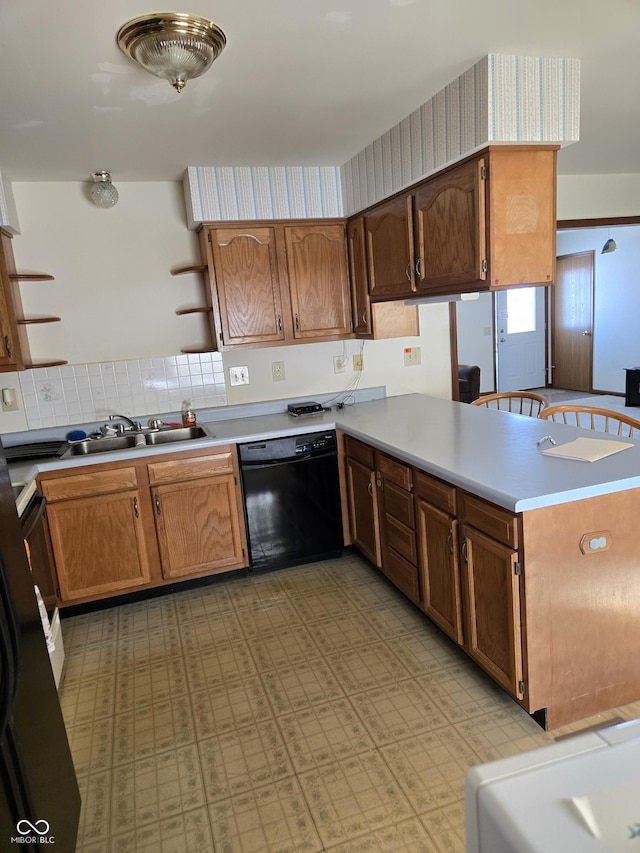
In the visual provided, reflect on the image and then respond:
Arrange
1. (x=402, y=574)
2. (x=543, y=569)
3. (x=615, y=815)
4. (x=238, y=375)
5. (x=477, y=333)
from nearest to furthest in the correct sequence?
(x=615, y=815)
(x=543, y=569)
(x=402, y=574)
(x=238, y=375)
(x=477, y=333)

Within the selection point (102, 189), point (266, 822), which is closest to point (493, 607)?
point (266, 822)

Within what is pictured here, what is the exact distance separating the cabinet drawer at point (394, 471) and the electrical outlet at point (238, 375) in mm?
1181

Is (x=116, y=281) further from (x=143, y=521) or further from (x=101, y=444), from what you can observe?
(x=143, y=521)

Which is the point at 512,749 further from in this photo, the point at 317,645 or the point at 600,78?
the point at 600,78

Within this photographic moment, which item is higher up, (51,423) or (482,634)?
(51,423)

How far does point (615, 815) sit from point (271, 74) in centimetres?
225

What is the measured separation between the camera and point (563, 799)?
0.63m

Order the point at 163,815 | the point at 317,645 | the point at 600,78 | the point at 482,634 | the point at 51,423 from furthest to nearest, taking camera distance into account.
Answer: the point at 51,423, the point at 317,645, the point at 600,78, the point at 482,634, the point at 163,815

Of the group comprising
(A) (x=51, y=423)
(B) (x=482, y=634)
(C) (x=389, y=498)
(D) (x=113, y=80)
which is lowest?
(B) (x=482, y=634)

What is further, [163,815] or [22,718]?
[163,815]

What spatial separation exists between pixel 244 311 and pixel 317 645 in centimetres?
189

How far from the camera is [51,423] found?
3275 millimetres

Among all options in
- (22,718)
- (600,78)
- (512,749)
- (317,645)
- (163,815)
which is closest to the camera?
(22,718)

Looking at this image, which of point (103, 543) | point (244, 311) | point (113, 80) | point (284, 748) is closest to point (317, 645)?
point (284, 748)
